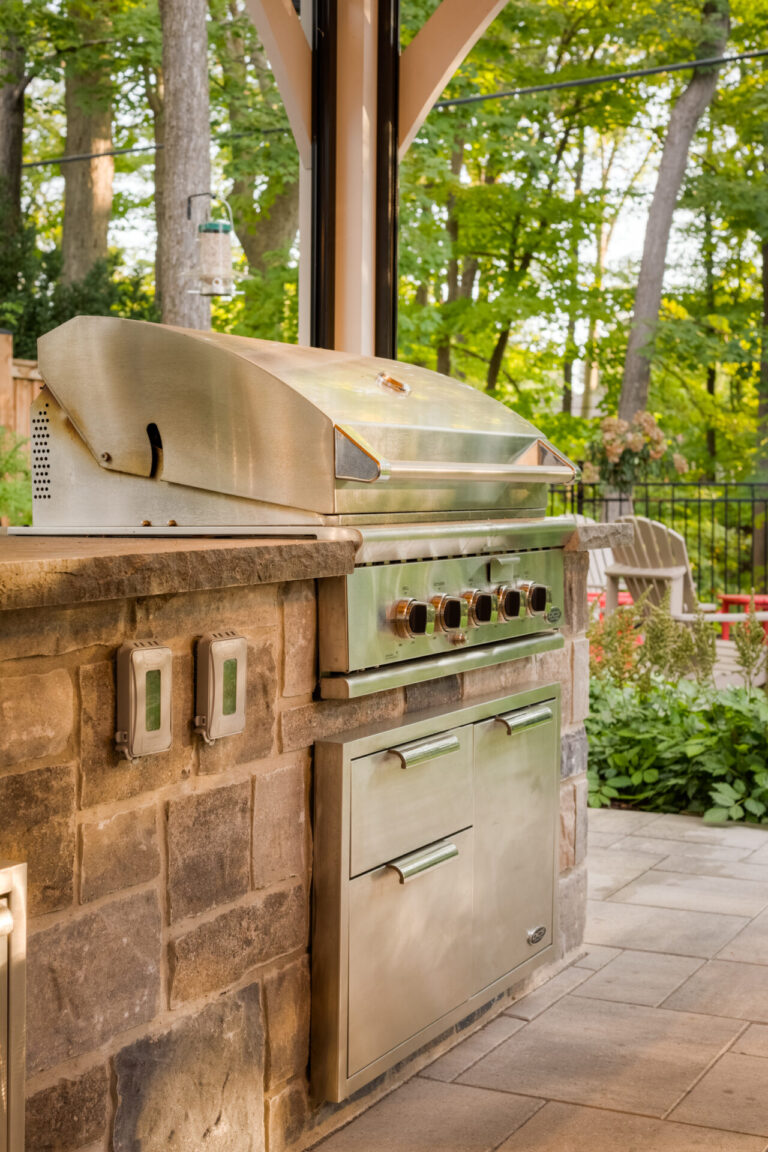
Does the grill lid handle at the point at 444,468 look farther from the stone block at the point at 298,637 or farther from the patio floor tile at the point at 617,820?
the patio floor tile at the point at 617,820

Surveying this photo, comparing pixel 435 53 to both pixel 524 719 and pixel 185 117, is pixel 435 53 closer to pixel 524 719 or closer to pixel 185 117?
pixel 524 719

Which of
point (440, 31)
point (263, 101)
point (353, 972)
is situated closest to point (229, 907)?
point (353, 972)

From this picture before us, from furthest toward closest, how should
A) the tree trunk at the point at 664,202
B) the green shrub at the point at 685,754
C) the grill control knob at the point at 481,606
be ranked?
1. the tree trunk at the point at 664,202
2. the green shrub at the point at 685,754
3. the grill control knob at the point at 481,606

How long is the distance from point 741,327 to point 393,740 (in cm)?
1414

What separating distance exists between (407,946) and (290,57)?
2.80 metres

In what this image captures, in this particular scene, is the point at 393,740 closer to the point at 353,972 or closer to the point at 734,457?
the point at 353,972

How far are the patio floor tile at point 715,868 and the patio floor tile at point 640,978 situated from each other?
0.73 meters

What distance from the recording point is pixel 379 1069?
2.21m

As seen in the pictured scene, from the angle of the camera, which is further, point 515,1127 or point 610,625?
point 610,625

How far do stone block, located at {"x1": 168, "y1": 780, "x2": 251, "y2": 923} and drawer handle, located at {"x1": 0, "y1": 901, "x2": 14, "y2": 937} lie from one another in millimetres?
410

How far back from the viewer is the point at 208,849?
1.88 meters

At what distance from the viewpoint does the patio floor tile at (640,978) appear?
2.91m

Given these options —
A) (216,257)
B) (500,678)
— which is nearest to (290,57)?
(216,257)

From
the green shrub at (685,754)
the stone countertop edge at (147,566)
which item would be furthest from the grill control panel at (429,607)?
the green shrub at (685,754)
